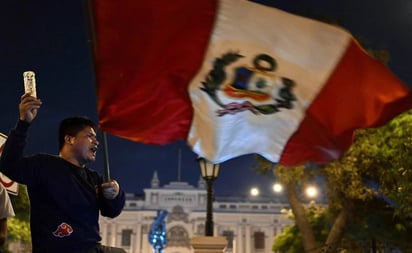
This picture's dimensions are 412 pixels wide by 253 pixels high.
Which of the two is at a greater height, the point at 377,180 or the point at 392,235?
the point at 377,180

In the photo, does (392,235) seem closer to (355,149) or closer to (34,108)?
(355,149)

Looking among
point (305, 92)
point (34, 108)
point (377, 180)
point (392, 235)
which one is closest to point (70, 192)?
point (34, 108)

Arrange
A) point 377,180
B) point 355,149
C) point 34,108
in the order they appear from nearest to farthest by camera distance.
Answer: point 34,108, point 355,149, point 377,180

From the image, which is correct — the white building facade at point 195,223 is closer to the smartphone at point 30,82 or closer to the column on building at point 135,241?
the column on building at point 135,241

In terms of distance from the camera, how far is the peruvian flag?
475 centimetres

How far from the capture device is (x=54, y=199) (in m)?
3.31

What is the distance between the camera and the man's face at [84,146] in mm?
3568

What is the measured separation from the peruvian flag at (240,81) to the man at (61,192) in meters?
1.19

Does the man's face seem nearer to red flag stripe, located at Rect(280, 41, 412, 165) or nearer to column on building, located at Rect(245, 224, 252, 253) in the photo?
red flag stripe, located at Rect(280, 41, 412, 165)

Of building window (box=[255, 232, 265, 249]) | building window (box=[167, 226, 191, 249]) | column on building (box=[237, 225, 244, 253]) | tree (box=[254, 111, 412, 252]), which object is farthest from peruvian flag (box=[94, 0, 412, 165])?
building window (box=[255, 232, 265, 249])

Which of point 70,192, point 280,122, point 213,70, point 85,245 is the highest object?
point 213,70

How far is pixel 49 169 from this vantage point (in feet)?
11.0

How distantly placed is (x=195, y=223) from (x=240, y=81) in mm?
45461

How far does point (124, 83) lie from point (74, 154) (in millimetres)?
1250
